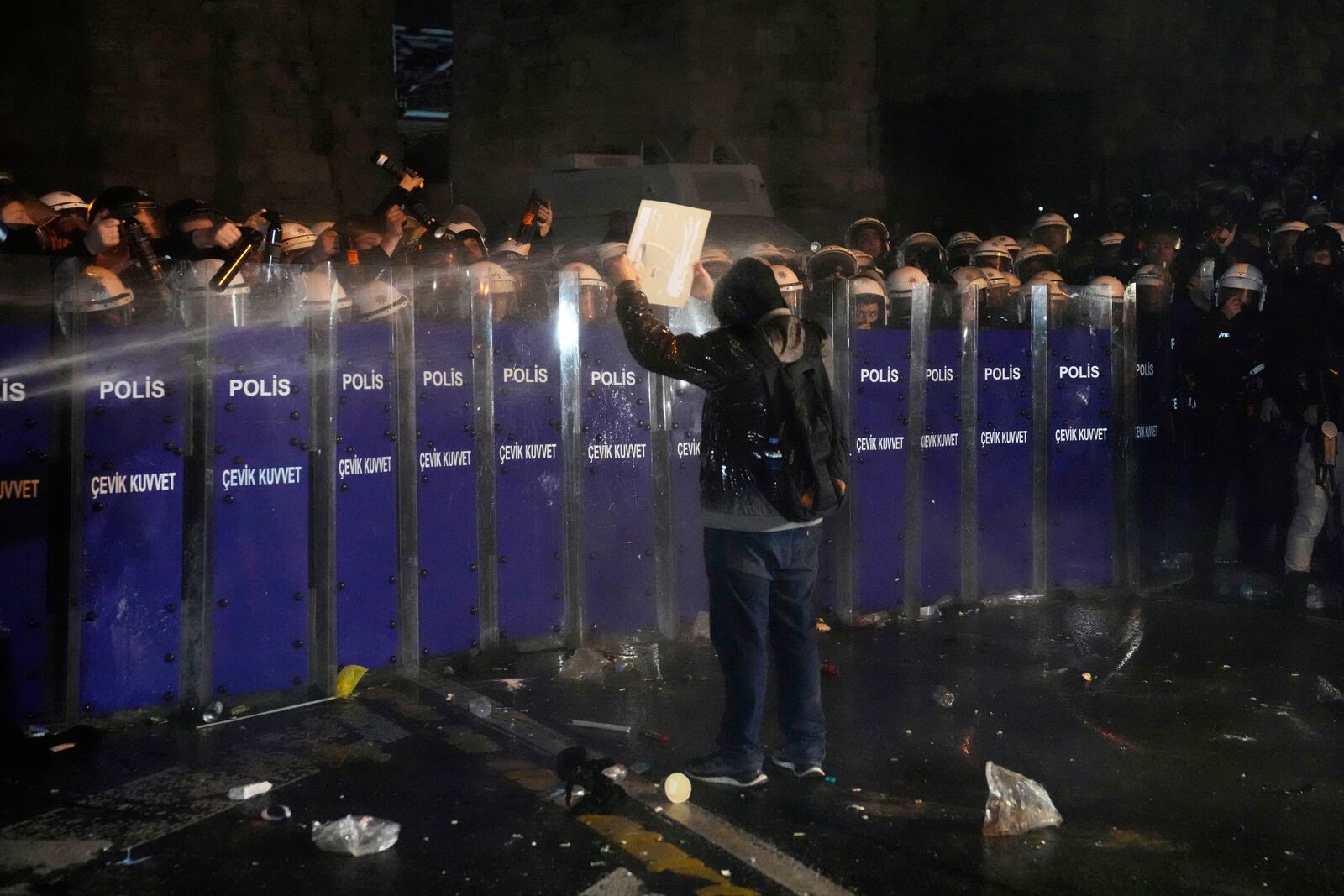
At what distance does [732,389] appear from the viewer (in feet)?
16.6

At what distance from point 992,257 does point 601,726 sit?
585cm

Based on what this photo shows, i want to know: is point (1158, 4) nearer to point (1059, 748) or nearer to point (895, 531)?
point (895, 531)

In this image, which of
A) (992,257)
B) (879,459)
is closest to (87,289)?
(879,459)

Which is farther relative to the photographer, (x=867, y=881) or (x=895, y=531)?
(x=895, y=531)

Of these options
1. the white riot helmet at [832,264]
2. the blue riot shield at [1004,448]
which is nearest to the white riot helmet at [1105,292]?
the blue riot shield at [1004,448]

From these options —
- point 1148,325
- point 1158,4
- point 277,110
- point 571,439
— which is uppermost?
point 1158,4

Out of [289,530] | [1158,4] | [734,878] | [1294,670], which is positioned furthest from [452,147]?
[734,878]

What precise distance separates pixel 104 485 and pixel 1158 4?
21750 millimetres

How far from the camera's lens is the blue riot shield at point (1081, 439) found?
887cm

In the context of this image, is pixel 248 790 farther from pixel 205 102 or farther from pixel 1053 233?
pixel 205 102

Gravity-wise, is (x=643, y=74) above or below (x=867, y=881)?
above

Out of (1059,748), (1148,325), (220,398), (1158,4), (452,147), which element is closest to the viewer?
(1059,748)

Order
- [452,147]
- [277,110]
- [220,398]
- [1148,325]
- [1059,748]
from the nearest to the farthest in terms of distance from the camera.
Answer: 1. [1059,748]
2. [220,398]
3. [1148,325]
4. [277,110]
5. [452,147]

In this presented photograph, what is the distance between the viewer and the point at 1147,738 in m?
5.70
